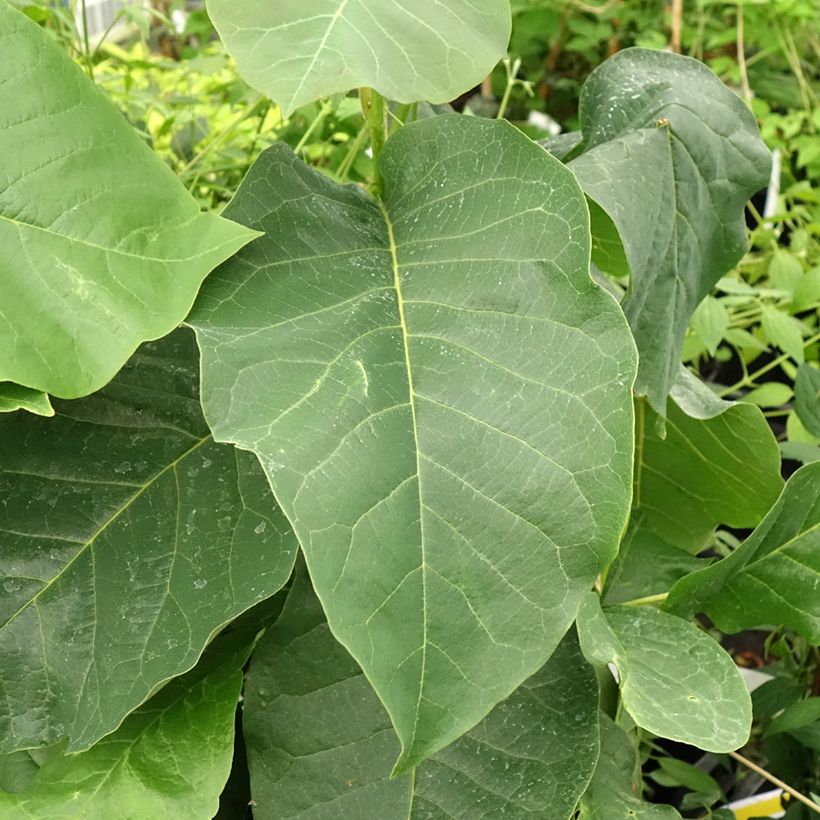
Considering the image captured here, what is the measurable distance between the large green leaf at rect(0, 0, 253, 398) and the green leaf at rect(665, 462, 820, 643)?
0.33 metres

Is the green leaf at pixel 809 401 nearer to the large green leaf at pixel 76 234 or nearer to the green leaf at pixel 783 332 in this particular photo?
the green leaf at pixel 783 332

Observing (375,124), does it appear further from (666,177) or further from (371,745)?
(371,745)

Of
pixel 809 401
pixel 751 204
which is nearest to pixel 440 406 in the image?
pixel 809 401

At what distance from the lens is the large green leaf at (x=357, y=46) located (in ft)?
1.31

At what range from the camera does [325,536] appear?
0.36m

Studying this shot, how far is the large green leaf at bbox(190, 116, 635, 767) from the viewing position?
0.36 meters

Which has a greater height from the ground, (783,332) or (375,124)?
(375,124)

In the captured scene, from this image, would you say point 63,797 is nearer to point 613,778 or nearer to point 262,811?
point 262,811

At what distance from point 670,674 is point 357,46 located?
0.35 meters

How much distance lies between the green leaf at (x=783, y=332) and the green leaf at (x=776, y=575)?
55 cm

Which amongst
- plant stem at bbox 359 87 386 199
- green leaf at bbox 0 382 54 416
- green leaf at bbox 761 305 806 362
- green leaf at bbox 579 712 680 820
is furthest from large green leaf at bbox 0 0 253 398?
green leaf at bbox 761 305 806 362

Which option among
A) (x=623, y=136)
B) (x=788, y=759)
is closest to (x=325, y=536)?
(x=623, y=136)

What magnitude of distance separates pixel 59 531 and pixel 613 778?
1.13 feet

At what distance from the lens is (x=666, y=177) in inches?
22.2
